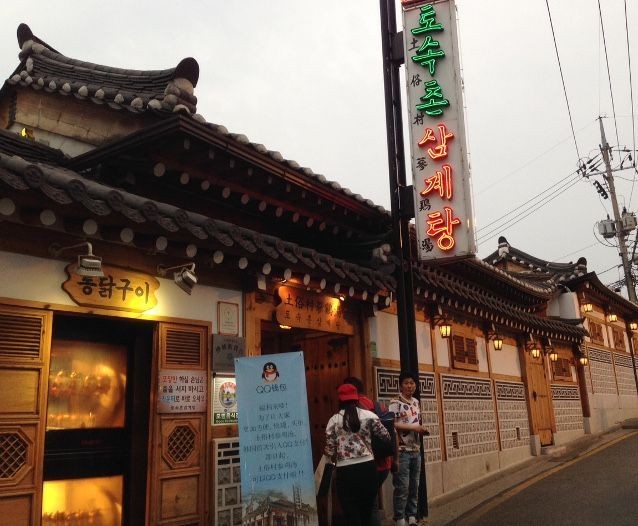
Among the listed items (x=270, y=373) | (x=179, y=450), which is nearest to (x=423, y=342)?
(x=270, y=373)

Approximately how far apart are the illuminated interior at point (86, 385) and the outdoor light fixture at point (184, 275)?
1.18m

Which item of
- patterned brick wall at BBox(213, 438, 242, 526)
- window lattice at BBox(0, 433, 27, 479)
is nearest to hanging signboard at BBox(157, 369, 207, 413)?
patterned brick wall at BBox(213, 438, 242, 526)

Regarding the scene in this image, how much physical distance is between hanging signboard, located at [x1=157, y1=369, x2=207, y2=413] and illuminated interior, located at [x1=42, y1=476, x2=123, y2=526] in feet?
3.75

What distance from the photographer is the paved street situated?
941 centimetres

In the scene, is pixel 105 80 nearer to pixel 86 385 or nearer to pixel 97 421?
pixel 86 385

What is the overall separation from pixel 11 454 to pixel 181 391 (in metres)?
2.09

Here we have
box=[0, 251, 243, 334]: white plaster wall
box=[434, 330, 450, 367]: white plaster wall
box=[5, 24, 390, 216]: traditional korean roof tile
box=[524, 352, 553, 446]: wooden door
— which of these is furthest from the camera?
box=[524, 352, 553, 446]: wooden door

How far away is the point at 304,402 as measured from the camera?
280 inches

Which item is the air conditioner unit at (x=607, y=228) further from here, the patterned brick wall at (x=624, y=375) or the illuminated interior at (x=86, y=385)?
the illuminated interior at (x=86, y=385)

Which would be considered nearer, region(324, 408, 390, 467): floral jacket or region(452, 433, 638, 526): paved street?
region(324, 408, 390, 467): floral jacket

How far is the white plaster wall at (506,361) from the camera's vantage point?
1647 cm

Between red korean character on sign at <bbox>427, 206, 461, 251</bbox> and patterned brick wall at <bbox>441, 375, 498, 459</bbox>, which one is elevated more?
red korean character on sign at <bbox>427, 206, 461, 251</bbox>

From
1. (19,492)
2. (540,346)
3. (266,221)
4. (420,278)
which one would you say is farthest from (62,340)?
(540,346)

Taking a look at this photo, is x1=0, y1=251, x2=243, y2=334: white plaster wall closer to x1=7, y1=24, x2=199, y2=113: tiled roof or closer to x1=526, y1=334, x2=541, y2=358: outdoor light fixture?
x1=7, y1=24, x2=199, y2=113: tiled roof
